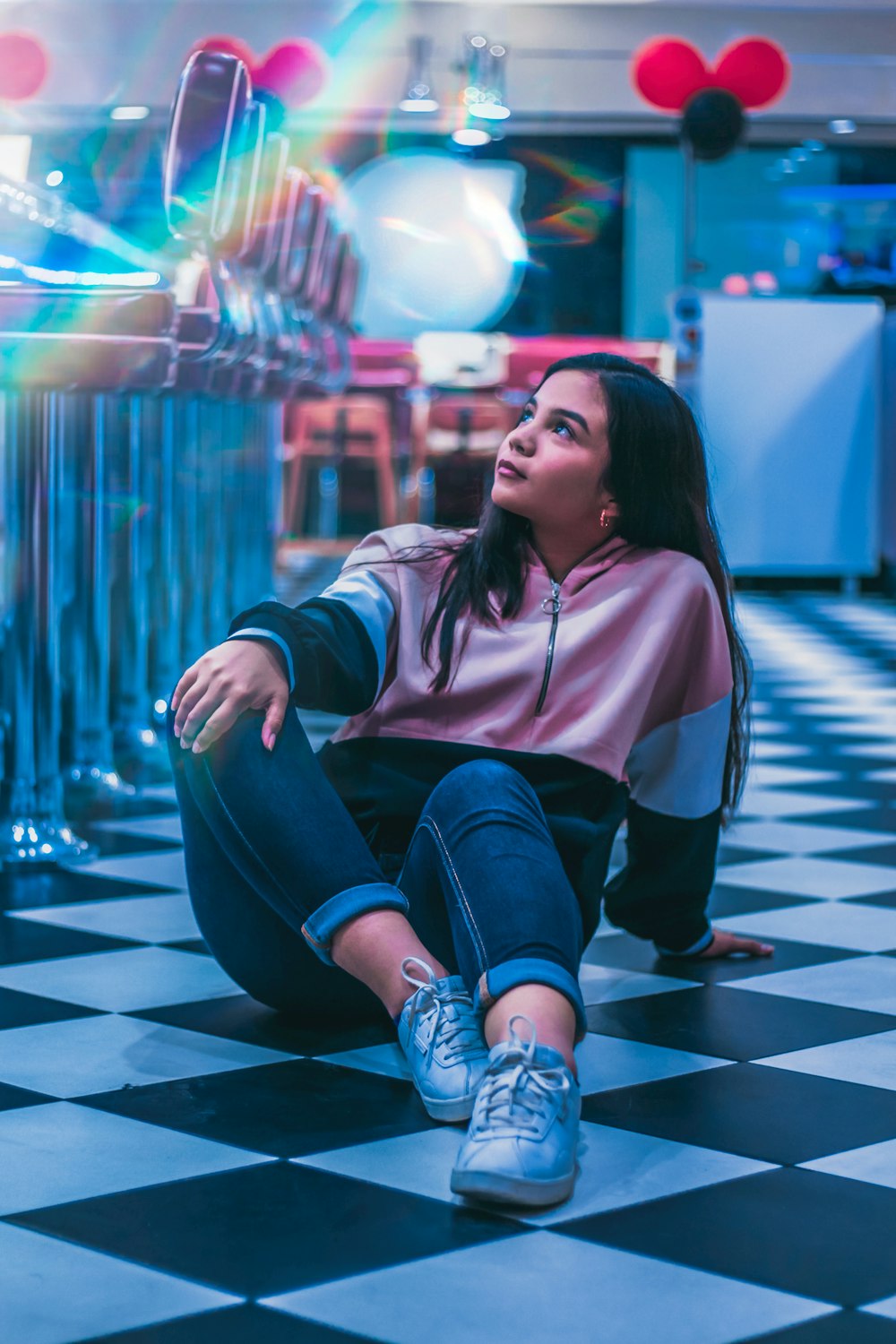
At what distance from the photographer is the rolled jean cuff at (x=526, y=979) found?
1.16 meters

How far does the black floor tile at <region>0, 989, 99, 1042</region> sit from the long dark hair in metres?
0.43

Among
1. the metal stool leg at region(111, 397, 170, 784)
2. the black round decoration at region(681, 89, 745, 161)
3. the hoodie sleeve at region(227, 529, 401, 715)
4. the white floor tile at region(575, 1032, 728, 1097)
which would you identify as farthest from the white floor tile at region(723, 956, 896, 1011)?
the black round decoration at region(681, 89, 745, 161)

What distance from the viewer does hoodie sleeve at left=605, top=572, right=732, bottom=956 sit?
1.51 meters

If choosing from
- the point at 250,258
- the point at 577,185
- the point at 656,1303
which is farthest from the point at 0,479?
the point at 577,185

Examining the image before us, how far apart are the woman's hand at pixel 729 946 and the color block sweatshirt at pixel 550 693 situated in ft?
0.62

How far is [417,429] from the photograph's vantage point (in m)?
8.12

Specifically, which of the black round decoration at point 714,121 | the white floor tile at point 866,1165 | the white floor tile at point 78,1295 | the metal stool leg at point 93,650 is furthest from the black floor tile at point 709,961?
the black round decoration at point 714,121

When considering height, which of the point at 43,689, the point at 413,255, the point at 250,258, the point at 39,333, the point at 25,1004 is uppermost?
the point at 413,255

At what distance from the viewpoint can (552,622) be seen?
1458mm

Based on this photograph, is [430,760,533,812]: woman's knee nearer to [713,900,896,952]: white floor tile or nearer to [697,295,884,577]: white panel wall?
[713,900,896,952]: white floor tile

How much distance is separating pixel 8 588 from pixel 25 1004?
2.40ft

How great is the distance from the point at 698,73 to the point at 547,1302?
23.0ft

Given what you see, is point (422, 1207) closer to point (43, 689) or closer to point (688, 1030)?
point (688, 1030)

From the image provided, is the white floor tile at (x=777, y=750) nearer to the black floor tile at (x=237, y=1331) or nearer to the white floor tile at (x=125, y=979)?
the white floor tile at (x=125, y=979)
